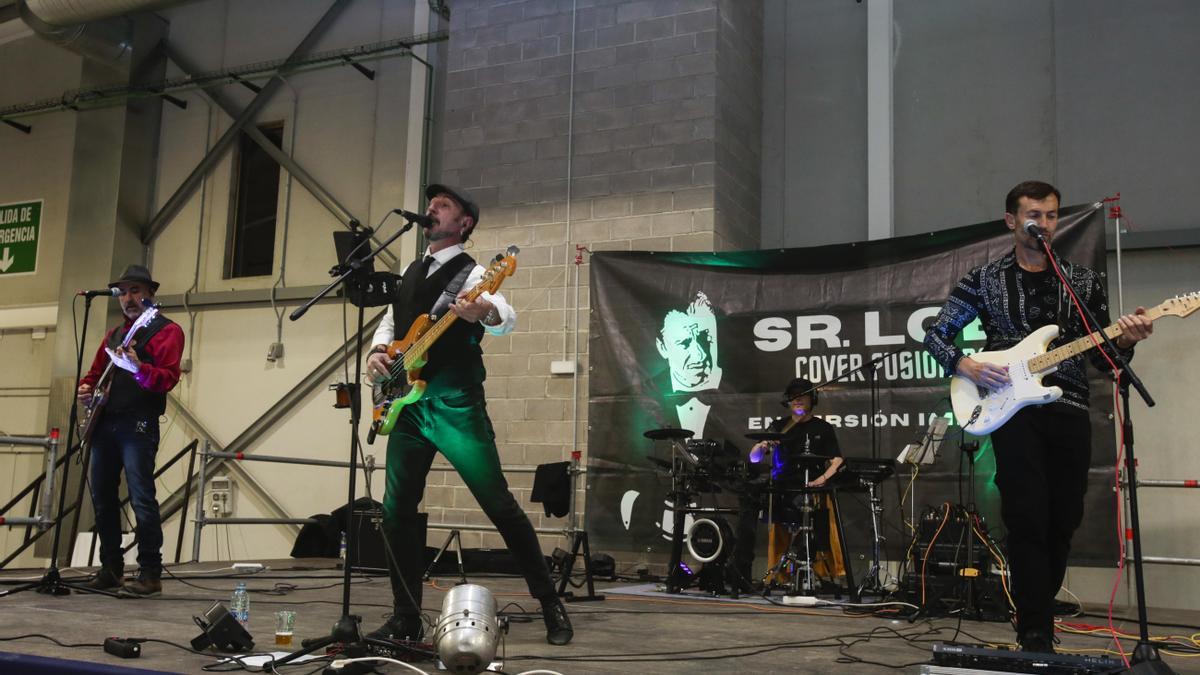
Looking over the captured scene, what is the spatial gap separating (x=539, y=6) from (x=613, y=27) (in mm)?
743

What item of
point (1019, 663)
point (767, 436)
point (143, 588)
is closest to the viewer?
point (1019, 663)

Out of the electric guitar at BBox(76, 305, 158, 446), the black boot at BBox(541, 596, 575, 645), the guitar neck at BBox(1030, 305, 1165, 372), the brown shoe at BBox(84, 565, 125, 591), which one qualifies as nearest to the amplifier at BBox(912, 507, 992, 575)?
the guitar neck at BBox(1030, 305, 1165, 372)

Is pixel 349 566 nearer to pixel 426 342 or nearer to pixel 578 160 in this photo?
pixel 426 342

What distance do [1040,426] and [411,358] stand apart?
2.23 metres

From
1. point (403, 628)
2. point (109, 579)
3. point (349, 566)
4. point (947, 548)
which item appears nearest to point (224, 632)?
point (349, 566)

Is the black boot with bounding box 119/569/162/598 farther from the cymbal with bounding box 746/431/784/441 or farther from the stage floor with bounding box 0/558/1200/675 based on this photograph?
the cymbal with bounding box 746/431/784/441

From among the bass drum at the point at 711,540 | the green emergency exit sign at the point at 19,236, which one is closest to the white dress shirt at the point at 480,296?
the bass drum at the point at 711,540

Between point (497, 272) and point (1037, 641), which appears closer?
point (1037, 641)

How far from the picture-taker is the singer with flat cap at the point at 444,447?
371 centimetres

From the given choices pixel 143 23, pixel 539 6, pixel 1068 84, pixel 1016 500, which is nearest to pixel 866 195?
pixel 1068 84

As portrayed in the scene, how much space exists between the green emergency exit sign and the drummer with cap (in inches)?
365

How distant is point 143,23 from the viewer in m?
11.3

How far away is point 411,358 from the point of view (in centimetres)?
371

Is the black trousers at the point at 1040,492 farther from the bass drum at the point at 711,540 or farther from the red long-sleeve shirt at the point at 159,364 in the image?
the red long-sleeve shirt at the point at 159,364
